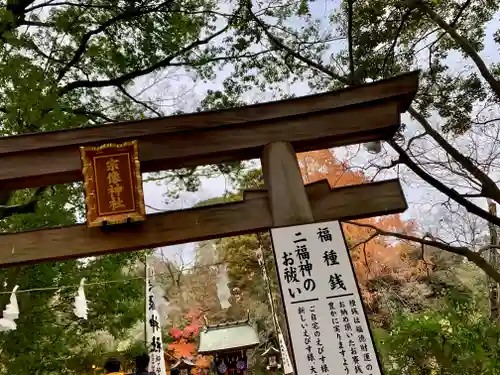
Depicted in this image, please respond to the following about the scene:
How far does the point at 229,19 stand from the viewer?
329 inches

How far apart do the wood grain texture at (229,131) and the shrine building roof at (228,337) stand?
8686 millimetres

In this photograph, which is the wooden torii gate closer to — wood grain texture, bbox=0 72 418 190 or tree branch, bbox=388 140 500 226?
wood grain texture, bbox=0 72 418 190

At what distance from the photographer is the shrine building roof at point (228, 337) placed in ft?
39.1

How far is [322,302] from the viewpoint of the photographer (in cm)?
373

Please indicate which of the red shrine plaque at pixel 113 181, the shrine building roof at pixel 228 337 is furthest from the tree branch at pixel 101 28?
the shrine building roof at pixel 228 337

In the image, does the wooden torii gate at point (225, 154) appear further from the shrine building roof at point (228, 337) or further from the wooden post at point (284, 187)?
the shrine building roof at point (228, 337)

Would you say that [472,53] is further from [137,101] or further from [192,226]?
[137,101]

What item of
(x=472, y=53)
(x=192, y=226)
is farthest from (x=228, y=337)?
(x=472, y=53)

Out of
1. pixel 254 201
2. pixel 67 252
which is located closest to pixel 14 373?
pixel 67 252

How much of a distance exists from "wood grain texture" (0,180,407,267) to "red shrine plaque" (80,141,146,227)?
0.16 metres

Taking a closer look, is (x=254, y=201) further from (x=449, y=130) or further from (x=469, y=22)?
(x=469, y=22)

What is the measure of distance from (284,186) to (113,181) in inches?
66.7

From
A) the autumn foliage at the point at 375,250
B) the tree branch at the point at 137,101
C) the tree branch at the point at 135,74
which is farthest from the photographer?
the autumn foliage at the point at 375,250

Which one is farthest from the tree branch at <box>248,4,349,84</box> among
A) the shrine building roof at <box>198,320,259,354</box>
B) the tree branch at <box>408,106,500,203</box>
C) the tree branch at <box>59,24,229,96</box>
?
the shrine building roof at <box>198,320,259,354</box>
